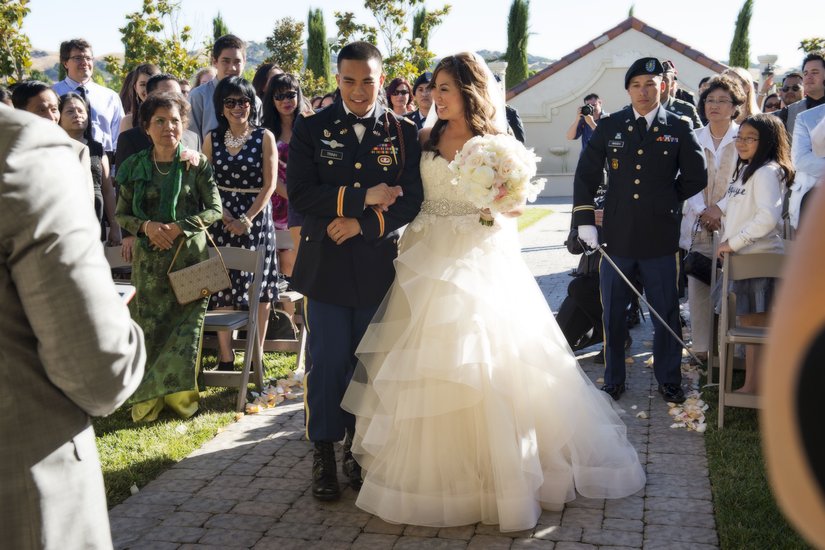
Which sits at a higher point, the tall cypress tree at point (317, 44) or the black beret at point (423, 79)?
the tall cypress tree at point (317, 44)

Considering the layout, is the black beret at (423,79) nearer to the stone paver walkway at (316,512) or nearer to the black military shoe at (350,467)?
the stone paver walkway at (316,512)

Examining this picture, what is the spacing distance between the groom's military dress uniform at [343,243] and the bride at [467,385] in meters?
0.16

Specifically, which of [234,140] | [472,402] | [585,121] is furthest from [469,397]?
[585,121]

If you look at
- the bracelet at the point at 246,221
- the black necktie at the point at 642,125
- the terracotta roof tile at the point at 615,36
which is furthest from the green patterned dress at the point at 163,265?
the terracotta roof tile at the point at 615,36

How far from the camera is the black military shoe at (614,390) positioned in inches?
254

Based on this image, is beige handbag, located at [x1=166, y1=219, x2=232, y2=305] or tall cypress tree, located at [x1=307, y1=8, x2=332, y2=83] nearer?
beige handbag, located at [x1=166, y1=219, x2=232, y2=305]

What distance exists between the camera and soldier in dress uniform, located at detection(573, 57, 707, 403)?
246 inches

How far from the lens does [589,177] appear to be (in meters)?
6.55

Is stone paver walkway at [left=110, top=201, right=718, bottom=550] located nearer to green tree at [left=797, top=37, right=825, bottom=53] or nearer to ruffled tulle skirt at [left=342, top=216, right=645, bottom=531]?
ruffled tulle skirt at [left=342, top=216, right=645, bottom=531]

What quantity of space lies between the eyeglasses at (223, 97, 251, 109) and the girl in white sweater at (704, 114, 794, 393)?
12.3 ft

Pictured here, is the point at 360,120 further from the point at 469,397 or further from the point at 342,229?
the point at 469,397

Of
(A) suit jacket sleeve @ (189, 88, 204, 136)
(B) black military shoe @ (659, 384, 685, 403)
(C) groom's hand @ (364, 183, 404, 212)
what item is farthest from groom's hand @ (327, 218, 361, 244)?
(A) suit jacket sleeve @ (189, 88, 204, 136)

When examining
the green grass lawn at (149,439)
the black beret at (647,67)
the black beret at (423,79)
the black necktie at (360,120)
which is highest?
the black beret at (423,79)

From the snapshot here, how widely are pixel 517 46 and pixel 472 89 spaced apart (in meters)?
40.0
